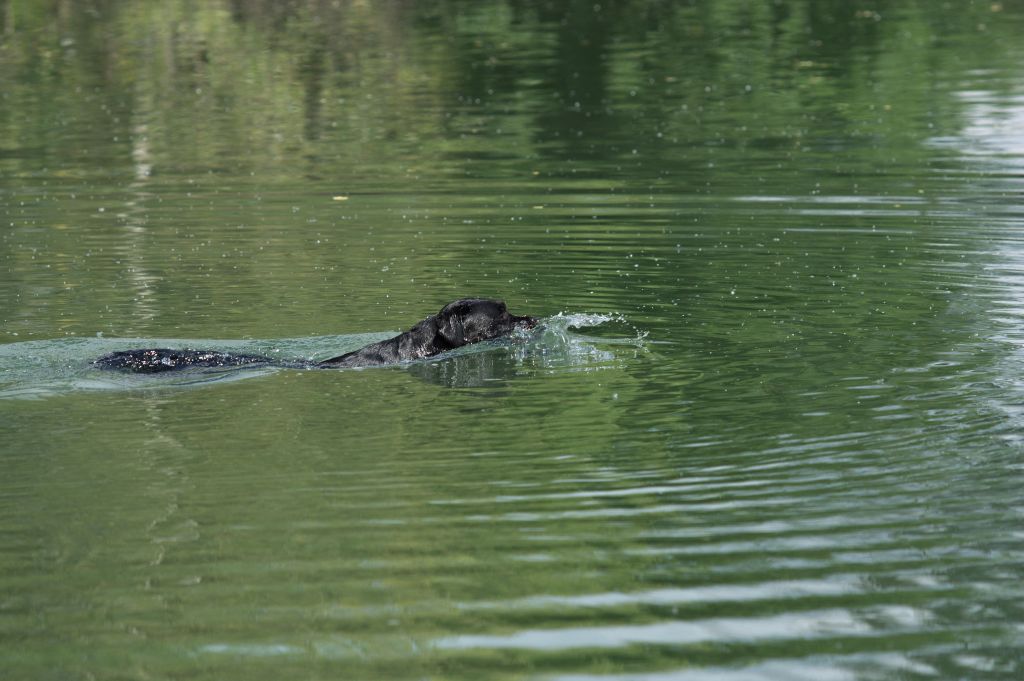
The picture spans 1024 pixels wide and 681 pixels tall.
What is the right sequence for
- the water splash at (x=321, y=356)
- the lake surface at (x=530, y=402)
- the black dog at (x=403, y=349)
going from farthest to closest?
the black dog at (x=403, y=349)
the water splash at (x=321, y=356)
the lake surface at (x=530, y=402)

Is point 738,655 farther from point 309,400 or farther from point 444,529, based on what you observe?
point 309,400

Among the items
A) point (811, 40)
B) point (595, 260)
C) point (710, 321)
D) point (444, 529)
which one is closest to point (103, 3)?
point (811, 40)

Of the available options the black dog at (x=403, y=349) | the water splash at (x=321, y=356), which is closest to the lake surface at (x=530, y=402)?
the water splash at (x=321, y=356)

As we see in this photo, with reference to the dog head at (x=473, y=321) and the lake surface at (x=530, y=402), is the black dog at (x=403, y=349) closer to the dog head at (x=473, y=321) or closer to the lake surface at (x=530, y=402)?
the dog head at (x=473, y=321)

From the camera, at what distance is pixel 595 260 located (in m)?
16.3

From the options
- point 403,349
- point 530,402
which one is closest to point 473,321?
point 403,349

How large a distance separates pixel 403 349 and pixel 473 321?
58 cm

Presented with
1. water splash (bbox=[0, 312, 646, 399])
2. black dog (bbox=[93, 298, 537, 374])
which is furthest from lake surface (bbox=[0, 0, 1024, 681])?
black dog (bbox=[93, 298, 537, 374])

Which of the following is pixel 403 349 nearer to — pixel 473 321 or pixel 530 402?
pixel 473 321

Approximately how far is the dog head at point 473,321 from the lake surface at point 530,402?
0.13m

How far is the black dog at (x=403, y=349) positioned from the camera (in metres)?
11.7

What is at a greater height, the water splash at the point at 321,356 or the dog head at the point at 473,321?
the dog head at the point at 473,321

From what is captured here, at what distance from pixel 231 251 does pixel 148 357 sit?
18.2 feet

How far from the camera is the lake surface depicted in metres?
6.66
